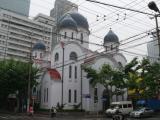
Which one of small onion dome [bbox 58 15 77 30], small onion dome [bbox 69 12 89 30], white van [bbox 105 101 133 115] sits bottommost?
white van [bbox 105 101 133 115]

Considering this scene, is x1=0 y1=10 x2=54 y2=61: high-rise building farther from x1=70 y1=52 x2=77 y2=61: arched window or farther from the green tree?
the green tree

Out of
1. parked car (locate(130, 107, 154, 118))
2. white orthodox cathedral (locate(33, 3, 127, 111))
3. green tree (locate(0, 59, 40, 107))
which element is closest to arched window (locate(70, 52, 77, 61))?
white orthodox cathedral (locate(33, 3, 127, 111))

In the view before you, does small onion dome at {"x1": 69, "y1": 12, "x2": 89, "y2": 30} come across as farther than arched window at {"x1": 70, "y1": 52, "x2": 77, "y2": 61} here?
Yes

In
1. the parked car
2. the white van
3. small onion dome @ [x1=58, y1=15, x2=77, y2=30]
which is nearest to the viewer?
the parked car

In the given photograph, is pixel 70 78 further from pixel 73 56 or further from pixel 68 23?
pixel 68 23

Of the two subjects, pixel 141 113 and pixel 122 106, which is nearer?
pixel 141 113

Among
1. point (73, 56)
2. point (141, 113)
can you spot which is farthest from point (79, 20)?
point (141, 113)

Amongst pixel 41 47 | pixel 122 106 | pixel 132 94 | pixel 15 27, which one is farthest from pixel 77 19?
pixel 15 27

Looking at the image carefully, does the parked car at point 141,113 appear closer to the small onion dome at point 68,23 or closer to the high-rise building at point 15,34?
the small onion dome at point 68,23

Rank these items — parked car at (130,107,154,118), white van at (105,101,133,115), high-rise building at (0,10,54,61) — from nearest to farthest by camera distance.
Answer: parked car at (130,107,154,118) < white van at (105,101,133,115) < high-rise building at (0,10,54,61)

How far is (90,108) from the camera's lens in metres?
41.0

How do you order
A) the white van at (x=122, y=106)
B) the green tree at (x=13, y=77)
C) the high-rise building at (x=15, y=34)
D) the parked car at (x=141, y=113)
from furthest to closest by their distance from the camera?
1. the high-rise building at (x=15, y=34)
2. the green tree at (x=13, y=77)
3. the white van at (x=122, y=106)
4. the parked car at (x=141, y=113)

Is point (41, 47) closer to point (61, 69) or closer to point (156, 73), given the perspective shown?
point (61, 69)

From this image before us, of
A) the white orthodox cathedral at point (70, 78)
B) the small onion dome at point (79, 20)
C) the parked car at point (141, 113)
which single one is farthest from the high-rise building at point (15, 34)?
the parked car at point (141, 113)
